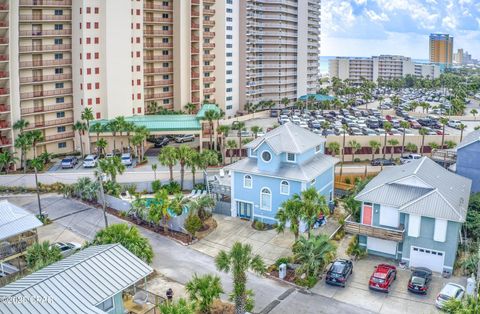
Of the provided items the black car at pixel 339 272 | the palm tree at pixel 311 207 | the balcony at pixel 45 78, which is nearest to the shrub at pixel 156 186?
the palm tree at pixel 311 207

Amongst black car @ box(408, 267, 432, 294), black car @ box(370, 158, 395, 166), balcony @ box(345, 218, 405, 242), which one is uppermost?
black car @ box(370, 158, 395, 166)

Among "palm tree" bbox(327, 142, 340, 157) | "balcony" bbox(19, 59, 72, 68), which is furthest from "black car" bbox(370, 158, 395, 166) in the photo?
"balcony" bbox(19, 59, 72, 68)

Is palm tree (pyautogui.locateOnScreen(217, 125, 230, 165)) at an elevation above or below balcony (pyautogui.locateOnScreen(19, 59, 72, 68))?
below

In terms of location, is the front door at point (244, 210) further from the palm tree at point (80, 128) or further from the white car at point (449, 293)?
the palm tree at point (80, 128)

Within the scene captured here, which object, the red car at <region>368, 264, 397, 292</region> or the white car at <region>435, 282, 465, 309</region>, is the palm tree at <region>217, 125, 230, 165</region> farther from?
the white car at <region>435, 282, 465, 309</region>

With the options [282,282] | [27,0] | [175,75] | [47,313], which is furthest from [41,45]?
[47,313]

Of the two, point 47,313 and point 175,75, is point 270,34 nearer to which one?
point 175,75

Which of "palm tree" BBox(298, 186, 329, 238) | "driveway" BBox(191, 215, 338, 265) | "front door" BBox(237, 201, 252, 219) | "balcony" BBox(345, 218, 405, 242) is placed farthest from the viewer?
"front door" BBox(237, 201, 252, 219)
